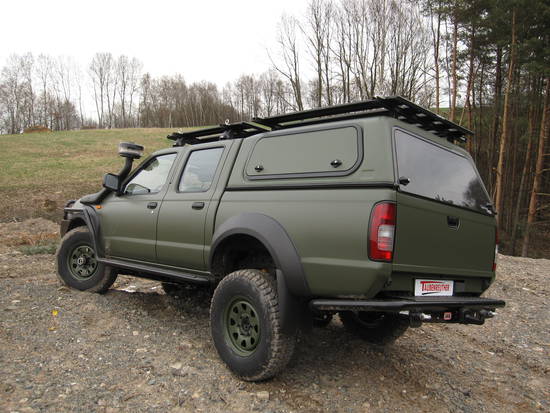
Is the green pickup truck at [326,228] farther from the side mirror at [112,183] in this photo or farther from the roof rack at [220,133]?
the side mirror at [112,183]

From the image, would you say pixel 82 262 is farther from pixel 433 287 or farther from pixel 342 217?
pixel 433 287

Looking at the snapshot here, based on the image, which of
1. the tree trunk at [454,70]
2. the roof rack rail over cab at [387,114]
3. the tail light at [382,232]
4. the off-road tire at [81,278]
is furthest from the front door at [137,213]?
the tree trunk at [454,70]

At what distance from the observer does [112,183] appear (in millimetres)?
4773

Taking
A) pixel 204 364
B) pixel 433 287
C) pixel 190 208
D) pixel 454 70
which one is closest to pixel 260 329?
pixel 204 364

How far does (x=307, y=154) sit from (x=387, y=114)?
653 millimetres

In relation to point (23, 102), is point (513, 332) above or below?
below

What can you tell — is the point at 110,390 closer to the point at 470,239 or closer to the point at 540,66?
the point at 470,239

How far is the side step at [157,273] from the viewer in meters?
3.78

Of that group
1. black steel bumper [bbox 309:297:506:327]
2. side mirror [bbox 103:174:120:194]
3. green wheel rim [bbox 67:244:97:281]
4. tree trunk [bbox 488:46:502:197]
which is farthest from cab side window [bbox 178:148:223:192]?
tree trunk [bbox 488:46:502:197]

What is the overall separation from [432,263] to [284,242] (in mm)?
1049

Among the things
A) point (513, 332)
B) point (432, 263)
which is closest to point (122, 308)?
point (432, 263)

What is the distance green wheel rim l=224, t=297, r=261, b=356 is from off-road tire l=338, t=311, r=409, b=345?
0.97 metres

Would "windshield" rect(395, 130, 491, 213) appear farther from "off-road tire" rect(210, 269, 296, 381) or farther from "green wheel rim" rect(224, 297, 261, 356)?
"green wheel rim" rect(224, 297, 261, 356)

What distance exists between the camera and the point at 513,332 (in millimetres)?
5008
